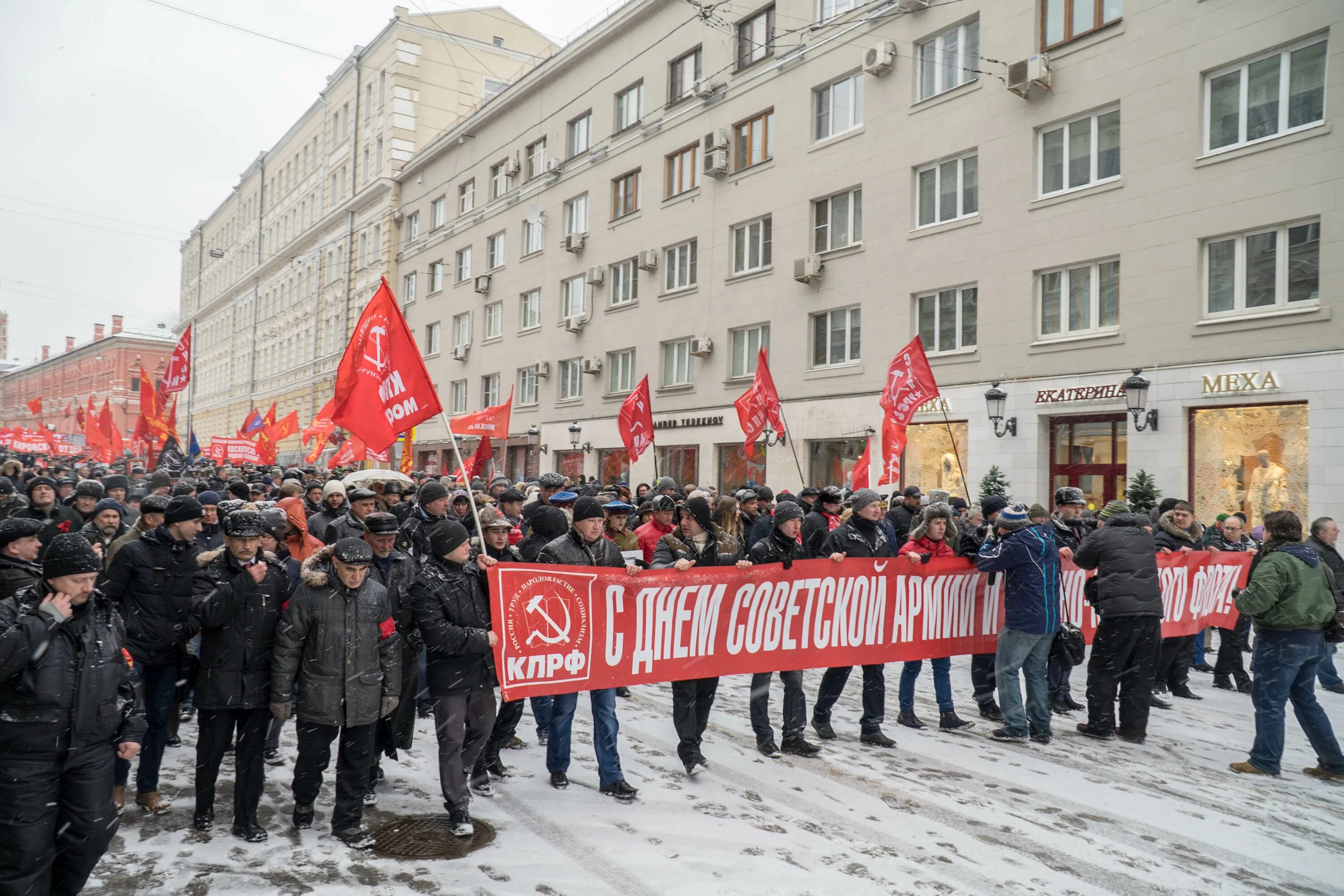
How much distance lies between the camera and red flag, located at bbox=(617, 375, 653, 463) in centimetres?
1694

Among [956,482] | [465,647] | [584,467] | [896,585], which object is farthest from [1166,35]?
[584,467]

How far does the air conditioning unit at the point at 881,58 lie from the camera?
20859 millimetres

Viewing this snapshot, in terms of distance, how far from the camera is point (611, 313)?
30516 mm

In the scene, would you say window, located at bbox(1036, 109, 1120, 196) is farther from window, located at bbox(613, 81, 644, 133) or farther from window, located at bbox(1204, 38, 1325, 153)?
window, located at bbox(613, 81, 644, 133)

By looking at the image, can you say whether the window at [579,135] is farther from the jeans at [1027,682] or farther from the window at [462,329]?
the jeans at [1027,682]

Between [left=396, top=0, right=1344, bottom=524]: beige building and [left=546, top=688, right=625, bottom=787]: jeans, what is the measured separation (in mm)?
13378

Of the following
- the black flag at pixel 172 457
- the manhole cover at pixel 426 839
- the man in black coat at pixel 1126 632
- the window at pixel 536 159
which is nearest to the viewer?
the manhole cover at pixel 426 839

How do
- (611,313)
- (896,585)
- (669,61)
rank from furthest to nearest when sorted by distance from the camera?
1. (611,313)
2. (669,61)
3. (896,585)

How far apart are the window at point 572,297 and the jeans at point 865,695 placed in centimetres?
2571

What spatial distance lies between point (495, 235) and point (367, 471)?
2798cm

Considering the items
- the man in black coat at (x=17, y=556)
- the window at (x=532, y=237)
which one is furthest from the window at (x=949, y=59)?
the man in black coat at (x=17, y=556)

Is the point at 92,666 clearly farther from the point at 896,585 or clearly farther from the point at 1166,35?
the point at 1166,35

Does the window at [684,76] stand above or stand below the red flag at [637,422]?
above

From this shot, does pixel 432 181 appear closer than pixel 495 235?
No
